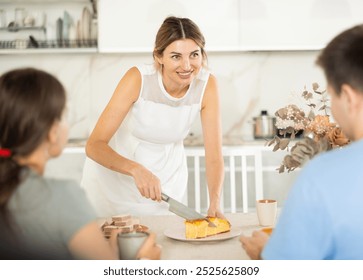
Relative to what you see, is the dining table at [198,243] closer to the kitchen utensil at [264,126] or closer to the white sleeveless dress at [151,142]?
the white sleeveless dress at [151,142]

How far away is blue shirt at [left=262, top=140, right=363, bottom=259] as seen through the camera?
27.4 inches

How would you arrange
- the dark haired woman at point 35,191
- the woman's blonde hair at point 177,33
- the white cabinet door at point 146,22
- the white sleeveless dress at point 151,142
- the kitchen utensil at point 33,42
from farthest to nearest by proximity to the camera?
the kitchen utensil at point 33,42
the white cabinet door at point 146,22
the white sleeveless dress at point 151,142
the woman's blonde hair at point 177,33
the dark haired woman at point 35,191

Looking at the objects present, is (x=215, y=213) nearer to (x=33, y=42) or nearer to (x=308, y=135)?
(x=308, y=135)

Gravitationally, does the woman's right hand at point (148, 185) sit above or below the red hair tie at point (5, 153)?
below

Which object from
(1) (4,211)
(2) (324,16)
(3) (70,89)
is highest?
(2) (324,16)

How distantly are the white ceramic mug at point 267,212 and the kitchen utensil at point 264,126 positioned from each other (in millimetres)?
1561

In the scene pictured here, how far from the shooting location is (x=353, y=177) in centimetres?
71

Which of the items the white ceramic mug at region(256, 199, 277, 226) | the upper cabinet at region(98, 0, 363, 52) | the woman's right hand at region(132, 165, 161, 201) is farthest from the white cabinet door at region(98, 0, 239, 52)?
the white ceramic mug at region(256, 199, 277, 226)

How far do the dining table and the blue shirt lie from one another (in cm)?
31

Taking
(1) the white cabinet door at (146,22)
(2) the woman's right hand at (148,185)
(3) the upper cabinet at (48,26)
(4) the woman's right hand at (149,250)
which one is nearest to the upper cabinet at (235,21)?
(1) the white cabinet door at (146,22)

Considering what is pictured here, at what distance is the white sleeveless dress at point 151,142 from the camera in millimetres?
1707

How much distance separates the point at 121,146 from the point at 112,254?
3.13 ft

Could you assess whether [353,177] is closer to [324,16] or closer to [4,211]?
[4,211]

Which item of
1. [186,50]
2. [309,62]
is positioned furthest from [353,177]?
[309,62]
